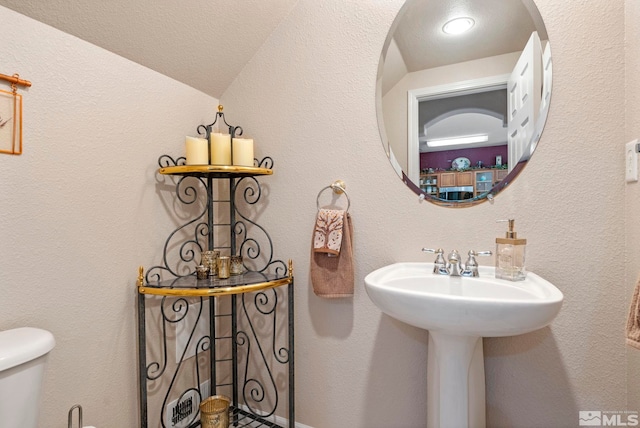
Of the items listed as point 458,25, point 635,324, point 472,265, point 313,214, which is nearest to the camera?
point 635,324

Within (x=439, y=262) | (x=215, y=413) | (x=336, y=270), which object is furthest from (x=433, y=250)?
(x=215, y=413)

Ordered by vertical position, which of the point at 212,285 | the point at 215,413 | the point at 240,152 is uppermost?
the point at 240,152

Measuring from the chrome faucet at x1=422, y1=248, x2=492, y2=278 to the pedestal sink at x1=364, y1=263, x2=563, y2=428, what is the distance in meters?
0.03

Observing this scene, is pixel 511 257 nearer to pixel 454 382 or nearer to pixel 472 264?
pixel 472 264

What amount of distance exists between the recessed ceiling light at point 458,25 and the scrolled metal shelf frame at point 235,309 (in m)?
0.92

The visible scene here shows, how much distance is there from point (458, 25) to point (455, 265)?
36.6 inches

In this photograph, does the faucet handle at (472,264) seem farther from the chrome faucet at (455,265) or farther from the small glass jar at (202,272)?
the small glass jar at (202,272)

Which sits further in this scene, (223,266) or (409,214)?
(223,266)

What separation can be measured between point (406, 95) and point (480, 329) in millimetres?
960

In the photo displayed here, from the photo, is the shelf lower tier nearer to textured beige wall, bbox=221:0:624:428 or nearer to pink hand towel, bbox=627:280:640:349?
textured beige wall, bbox=221:0:624:428

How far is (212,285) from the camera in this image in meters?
1.34

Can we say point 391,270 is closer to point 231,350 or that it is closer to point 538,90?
point 538,90

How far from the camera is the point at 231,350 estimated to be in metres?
1.75

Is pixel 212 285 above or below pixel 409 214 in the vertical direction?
below
